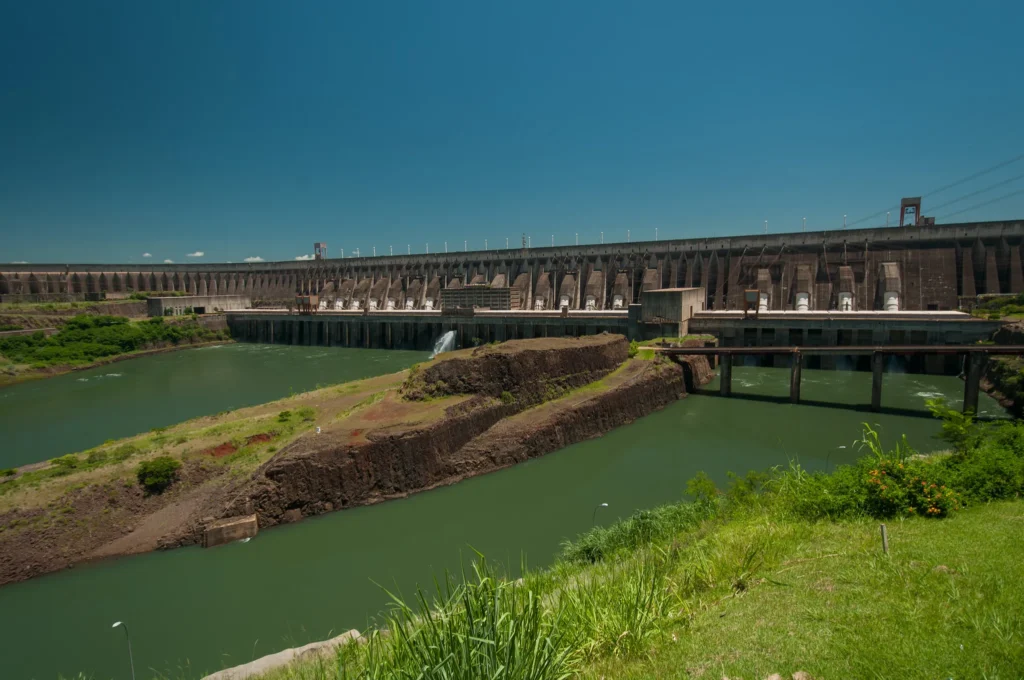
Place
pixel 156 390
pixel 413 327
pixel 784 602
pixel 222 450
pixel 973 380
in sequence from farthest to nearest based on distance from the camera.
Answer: pixel 413 327 < pixel 156 390 < pixel 973 380 < pixel 222 450 < pixel 784 602

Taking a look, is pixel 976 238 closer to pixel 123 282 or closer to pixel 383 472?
pixel 383 472

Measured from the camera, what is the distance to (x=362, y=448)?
1652cm

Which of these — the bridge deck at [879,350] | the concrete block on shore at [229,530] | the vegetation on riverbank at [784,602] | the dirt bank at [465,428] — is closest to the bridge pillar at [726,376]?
the bridge deck at [879,350]

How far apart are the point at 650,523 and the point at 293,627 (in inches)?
309

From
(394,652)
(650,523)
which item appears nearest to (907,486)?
(650,523)

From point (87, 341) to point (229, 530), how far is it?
4795 centimetres

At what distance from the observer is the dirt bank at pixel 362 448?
14.1 metres

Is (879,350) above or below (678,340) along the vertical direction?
above

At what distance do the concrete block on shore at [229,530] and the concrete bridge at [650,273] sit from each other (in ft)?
131

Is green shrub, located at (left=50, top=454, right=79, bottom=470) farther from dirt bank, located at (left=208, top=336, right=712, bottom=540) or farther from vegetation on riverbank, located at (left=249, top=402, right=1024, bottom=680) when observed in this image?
vegetation on riverbank, located at (left=249, top=402, right=1024, bottom=680)

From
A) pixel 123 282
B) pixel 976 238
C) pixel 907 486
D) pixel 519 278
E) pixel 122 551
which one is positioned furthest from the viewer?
pixel 123 282

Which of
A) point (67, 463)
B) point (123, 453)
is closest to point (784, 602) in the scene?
point (123, 453)

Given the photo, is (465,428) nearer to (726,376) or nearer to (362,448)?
(362,448)

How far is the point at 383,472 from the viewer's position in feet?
55.2
